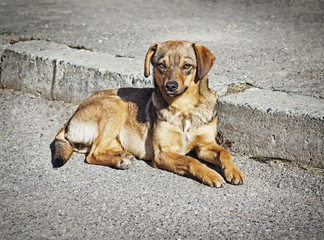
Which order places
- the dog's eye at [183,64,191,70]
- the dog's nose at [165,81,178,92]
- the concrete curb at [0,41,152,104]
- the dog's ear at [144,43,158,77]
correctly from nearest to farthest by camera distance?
the dog's nose at [165,81,178,92] → the dog's eye at [183,64,191,70] → the dog's ear at [144,43,158,77] → the concrete curb at [0,41,152,104]

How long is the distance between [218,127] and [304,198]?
4.72ft

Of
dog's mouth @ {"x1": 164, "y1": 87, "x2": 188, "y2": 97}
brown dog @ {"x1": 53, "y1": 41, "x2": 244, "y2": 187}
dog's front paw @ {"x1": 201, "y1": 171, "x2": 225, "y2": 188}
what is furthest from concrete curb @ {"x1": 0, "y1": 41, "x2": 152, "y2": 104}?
dog's front paw @ {"x1": 201, "y1": 171, "x2": 225, "y2": 188}

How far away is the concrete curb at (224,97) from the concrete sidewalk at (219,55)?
0.01 metres

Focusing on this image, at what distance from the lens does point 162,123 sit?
14.5ft

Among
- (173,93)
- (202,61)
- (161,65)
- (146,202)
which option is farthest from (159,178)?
(202,61)

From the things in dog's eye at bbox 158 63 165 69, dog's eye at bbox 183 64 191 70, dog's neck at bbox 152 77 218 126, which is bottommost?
dog's neck at bbox 152 77 218 126

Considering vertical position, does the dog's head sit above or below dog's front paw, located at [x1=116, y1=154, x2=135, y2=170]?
above

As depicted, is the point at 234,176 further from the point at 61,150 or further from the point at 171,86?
the point at 61,150

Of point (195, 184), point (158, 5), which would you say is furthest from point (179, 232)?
point (158, 5)

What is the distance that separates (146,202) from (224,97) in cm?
166

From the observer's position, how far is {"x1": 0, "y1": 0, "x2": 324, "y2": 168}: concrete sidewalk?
4238 mm

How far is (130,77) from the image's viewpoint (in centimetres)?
532

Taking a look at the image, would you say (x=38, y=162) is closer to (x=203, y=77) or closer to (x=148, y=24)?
(x=203, y=77)

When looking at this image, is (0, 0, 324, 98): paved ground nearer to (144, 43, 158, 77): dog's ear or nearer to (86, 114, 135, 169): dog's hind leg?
(144, 43, 158, 77): dog's ear
